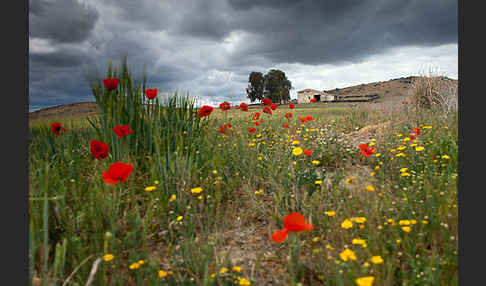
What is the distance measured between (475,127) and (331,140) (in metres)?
2.75

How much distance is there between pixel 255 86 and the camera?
141 feet

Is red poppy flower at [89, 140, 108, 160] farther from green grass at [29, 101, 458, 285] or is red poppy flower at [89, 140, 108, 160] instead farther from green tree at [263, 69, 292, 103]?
green tree at [263, 69, 292, 103]

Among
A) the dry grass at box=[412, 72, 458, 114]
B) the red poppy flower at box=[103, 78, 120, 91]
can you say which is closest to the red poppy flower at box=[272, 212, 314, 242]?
the red poppy flower at box=[103, 78, 120, 91]

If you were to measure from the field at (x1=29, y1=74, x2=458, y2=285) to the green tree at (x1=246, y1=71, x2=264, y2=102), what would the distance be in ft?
129

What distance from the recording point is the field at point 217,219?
1.54m

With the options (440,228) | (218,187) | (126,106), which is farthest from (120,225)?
(440,228)

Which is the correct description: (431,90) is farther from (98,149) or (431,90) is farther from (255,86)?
(255,86)

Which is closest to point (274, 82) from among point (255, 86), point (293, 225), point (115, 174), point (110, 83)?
point (255, 86)

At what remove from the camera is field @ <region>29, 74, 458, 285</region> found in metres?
1.54

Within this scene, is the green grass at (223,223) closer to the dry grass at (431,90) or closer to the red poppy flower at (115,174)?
the red poppy flower at (115,174)

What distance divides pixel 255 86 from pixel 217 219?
42098 mm

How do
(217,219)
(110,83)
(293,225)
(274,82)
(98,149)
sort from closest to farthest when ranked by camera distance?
(293,225) → (98,149) → (217,219) → (110,83) → (274,82)

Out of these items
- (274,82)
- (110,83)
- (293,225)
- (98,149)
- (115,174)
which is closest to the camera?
(293,225)
